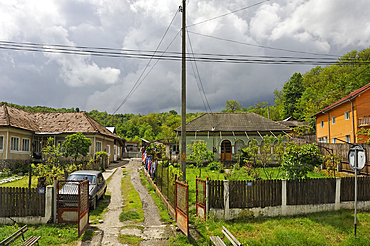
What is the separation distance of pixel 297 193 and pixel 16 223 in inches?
436

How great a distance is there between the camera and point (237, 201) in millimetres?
9969

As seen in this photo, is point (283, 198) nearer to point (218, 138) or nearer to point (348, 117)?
point (218, 138)

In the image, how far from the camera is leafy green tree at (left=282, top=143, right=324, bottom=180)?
1163 cm

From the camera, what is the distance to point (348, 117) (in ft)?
90.0

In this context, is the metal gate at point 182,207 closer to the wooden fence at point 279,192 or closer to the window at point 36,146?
the wooden fence at point 279,192

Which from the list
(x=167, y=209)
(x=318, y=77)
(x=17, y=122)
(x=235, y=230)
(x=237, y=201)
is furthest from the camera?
(x=318, y=77)

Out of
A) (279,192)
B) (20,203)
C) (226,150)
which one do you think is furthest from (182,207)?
(226,150)

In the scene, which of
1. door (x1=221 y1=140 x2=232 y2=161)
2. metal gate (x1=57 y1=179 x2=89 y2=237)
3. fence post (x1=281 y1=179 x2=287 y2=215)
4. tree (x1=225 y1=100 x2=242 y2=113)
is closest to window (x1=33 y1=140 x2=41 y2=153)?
metal gate (x1=57 y1=179 x2=89 y2=237)

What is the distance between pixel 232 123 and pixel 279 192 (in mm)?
19102

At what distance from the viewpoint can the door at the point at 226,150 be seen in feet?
93.1

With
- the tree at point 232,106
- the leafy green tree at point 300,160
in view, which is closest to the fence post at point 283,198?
the leafy green tree at point 300,160

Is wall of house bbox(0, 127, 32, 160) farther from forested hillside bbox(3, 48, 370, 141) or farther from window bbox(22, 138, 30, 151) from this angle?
forested hillside bbox(3, 48, 370, 141)

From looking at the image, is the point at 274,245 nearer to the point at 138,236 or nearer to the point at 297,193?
the point at 297,193

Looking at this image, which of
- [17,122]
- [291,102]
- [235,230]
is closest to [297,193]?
[235,230]
